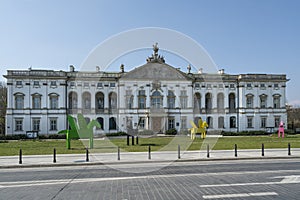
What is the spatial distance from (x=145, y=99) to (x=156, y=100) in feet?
7.62

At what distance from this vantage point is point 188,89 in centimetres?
5450

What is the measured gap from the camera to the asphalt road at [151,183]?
8812 mm

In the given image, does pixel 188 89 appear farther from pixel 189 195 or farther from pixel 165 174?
pixel 189 195

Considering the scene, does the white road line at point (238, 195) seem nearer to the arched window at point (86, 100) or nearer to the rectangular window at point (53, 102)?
the arched window at point (86, 100)

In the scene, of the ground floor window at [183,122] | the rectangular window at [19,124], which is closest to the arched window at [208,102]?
the ground floor window at [183,122]

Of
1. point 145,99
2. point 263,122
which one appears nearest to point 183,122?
point 145,99

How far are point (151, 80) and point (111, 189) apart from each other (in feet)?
145

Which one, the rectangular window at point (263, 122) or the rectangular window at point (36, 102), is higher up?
the rectangular window at point (36, 102)

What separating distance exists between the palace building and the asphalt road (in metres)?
33.7

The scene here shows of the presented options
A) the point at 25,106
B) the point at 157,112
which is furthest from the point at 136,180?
the point at 25,106

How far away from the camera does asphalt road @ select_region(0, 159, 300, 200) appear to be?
8812mm

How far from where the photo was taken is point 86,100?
2093 inches

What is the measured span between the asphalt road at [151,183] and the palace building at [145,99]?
33678mm

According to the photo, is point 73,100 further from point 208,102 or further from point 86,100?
point 208,102
